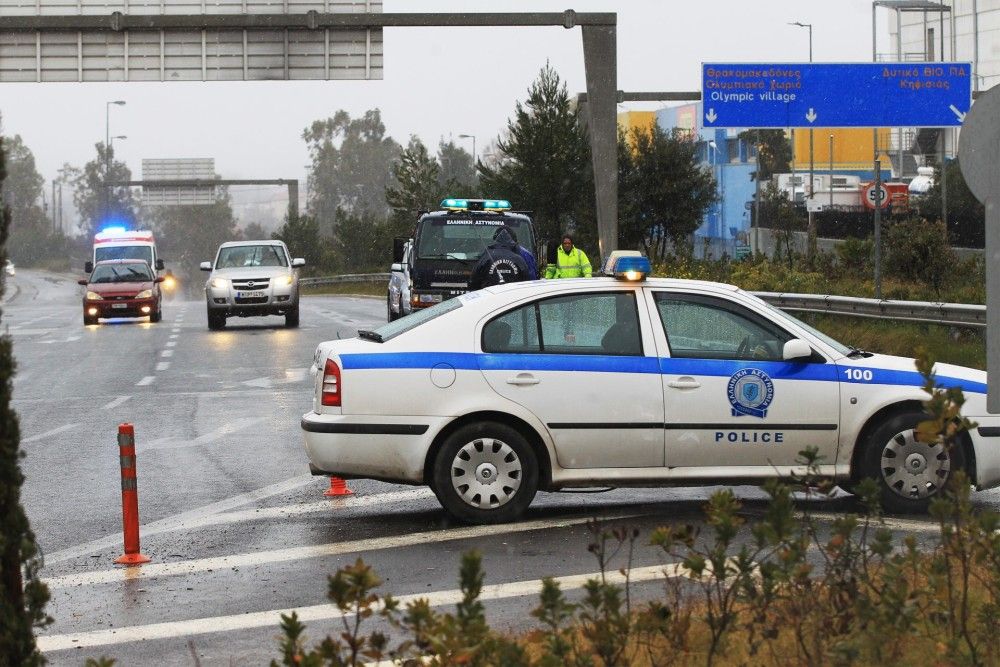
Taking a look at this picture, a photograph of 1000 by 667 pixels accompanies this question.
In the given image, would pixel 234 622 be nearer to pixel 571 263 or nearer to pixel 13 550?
pixel 13 550

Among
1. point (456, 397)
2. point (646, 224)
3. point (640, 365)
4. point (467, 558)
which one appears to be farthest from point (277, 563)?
point (646, 224)

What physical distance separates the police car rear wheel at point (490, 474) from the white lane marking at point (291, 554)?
11 cm

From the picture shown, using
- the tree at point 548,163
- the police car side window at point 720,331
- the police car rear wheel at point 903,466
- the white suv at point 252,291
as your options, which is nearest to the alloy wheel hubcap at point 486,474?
the police car side window at point 720,331

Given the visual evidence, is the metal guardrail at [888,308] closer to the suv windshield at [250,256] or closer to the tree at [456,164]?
the suv windshield at [250,256]

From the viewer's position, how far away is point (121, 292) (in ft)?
123

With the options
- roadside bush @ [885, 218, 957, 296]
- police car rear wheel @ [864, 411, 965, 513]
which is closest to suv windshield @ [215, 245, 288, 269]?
roadside bush @ [885, 218, 957, 296]

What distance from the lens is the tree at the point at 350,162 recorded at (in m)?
180

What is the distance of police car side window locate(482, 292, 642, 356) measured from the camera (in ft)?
31.5

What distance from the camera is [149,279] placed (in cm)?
3847

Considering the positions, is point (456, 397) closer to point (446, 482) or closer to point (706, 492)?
point (446, 482)

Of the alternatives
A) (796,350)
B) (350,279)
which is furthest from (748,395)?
(350,279)

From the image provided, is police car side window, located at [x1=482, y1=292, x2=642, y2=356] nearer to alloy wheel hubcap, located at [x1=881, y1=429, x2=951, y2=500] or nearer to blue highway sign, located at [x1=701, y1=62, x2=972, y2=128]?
alloy wheel hubcap, located at [x1=881, y1=429, x2=951, y2=500]

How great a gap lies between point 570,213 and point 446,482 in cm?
4420

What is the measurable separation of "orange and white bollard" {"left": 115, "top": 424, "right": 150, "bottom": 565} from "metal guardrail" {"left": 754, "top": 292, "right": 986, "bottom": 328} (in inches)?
485
